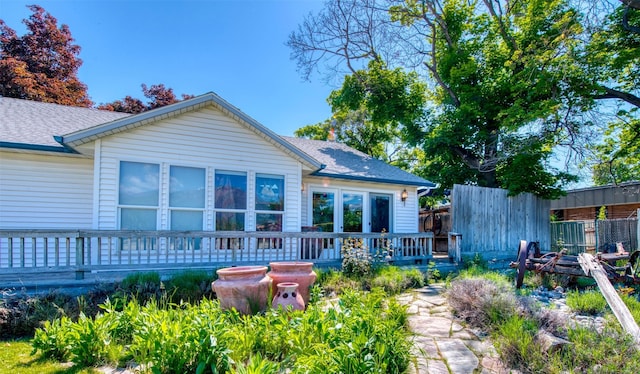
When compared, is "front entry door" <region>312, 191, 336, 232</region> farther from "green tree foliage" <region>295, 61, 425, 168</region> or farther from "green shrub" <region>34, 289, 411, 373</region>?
"green tree foliage" <region>295, 61, 425, 168</region>

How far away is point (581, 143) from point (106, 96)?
23.8m

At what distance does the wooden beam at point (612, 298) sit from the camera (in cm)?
337

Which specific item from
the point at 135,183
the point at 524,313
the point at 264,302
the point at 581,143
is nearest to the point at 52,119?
the point at 135,183

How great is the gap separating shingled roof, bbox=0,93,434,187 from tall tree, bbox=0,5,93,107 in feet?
24.1

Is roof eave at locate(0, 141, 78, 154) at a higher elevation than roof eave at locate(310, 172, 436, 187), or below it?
higher

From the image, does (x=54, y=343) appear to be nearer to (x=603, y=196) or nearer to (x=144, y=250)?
(x=144, y=250)

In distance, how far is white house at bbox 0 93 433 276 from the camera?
22.4 ft

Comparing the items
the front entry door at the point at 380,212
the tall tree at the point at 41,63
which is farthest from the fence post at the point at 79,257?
the tall tree at the point at 41,63

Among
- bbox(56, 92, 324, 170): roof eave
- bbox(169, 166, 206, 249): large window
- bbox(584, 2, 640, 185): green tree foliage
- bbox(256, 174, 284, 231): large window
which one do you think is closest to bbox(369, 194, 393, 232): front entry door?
bbox(56, 92, 324, 170): roof eave

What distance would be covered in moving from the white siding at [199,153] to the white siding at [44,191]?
1.30 metres

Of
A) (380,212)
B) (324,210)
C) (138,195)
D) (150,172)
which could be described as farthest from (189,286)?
(380,212)

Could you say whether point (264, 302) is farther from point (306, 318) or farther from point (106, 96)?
point (106, 96)

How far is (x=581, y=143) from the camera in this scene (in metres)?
11.7

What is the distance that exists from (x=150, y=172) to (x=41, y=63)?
16178 millimetres
